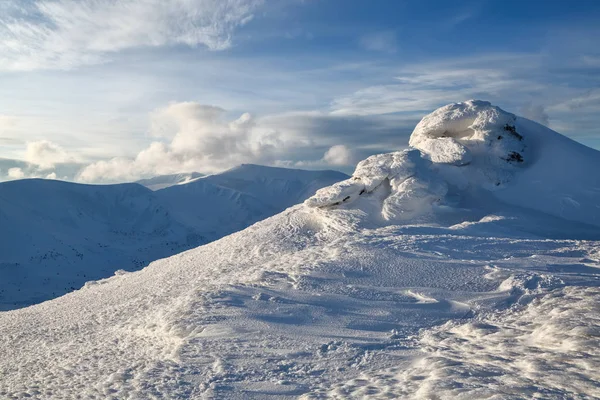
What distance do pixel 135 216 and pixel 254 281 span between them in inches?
6325

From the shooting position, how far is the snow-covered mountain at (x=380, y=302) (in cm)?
938

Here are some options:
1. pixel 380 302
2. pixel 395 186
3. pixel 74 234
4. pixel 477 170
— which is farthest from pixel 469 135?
pixel 74 234

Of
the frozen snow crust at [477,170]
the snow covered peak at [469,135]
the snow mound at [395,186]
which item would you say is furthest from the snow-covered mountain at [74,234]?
the snow covered peak at [469,135]

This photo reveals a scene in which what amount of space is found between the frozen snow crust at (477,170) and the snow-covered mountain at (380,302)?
0.31ft

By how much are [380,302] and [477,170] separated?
14.4 m

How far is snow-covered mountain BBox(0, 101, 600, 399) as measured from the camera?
9.38 metres

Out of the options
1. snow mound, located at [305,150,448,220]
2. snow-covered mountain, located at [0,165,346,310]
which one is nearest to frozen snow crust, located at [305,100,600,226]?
snow mound, located at [305,150,448,220]

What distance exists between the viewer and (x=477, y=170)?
→ 82.0 feet

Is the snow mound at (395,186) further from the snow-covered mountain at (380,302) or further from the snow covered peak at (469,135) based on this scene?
the snow covered peak at (469,135)

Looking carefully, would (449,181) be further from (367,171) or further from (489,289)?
(489,289)

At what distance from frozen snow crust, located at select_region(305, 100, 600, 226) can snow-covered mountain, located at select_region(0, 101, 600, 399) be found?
0.10 m

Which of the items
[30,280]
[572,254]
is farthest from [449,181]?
[30,280]

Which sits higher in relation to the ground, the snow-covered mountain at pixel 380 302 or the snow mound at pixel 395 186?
the snow mound at pixel 395 186

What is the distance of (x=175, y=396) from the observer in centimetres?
928
